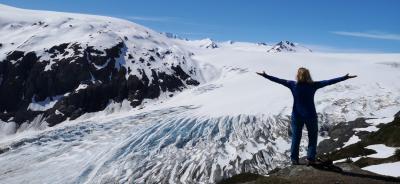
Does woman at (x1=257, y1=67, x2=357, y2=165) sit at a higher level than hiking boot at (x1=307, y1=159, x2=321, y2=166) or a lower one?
higher

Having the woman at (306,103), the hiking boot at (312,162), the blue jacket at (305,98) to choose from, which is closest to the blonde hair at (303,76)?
the woman at (306,103)

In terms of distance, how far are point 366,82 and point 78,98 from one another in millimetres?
97281

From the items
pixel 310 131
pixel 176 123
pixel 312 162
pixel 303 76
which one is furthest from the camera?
pixel 176 123

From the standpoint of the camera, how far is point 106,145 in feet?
449

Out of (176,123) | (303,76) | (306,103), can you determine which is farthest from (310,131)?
(176,123)

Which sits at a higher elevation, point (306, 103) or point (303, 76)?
point (303, 76)

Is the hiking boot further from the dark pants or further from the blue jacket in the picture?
the blue jacket

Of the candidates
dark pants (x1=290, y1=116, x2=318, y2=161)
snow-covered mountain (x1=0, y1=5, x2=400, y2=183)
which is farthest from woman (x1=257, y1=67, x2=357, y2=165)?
snow-covered mountain (x1=0, y1=5, x2=400, y2=183)

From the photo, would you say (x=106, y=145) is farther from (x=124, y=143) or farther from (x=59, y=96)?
(x=59, y=96)

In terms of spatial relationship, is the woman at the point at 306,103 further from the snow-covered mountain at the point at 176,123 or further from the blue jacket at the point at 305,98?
the snow-covered mountain at the point at 176,123

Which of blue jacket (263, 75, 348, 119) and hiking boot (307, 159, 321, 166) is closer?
blue jacket (263, 75, 348, 119)

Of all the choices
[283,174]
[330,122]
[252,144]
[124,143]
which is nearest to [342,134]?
[330,122]

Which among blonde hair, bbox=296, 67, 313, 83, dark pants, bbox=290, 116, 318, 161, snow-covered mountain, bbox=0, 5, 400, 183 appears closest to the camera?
blonde hair, bbox=296, 67, 313, 83

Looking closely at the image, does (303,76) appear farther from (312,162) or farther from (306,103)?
(312,162)
